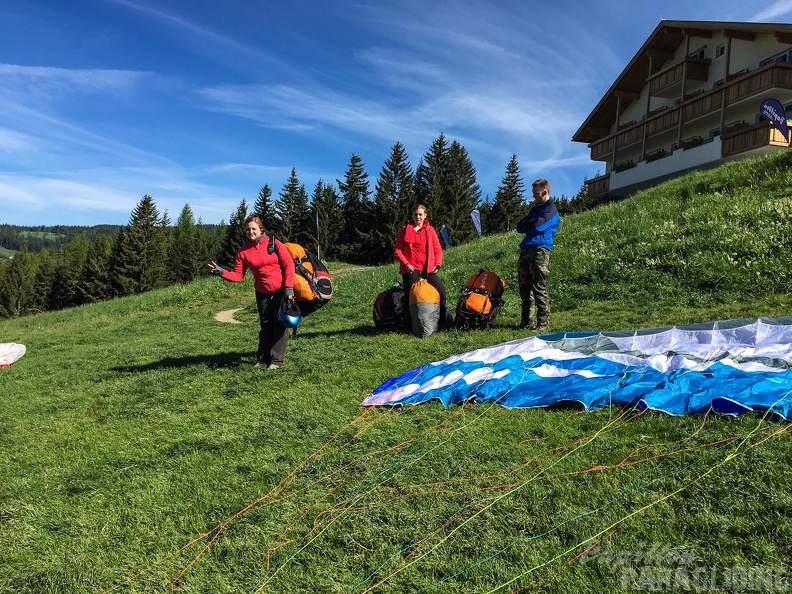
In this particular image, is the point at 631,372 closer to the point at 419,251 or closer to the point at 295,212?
the point at 419,251

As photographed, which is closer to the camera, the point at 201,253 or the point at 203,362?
the point at 203,362

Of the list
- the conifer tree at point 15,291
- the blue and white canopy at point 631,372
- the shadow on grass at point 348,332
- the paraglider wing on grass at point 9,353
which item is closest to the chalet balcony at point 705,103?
the blue and white canopy at point 631,372

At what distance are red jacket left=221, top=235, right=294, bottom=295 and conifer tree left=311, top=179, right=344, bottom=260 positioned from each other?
50.9 metres

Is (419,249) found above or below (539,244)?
below

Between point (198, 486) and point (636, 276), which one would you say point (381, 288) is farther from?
point (198, 486)

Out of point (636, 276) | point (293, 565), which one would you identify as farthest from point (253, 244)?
point (636, 276)

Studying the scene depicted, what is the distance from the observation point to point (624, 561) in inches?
97.0

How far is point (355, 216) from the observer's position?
2361 inches

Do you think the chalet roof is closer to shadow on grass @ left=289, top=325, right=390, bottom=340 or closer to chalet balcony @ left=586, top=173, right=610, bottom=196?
chalet balcony @ left=586, top=173, right=610, bottom=196

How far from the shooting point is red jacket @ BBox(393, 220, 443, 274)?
28.1 feet

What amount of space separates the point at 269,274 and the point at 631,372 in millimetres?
4916

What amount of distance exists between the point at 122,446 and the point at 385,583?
3410 mm

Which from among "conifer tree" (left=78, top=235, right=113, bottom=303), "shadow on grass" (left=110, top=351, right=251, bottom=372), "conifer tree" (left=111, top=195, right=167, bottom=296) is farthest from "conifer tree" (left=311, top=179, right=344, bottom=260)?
"shadow on grass" (left=110, top=351, right=251, bottom=372)

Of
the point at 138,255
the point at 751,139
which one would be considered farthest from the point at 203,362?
the point at 138,255
